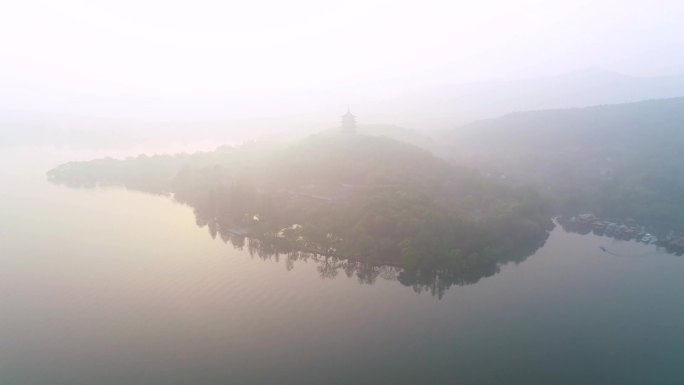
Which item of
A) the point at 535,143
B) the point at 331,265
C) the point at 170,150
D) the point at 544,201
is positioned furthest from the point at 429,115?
the point at 331,265

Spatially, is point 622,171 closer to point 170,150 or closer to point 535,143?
point 535,143

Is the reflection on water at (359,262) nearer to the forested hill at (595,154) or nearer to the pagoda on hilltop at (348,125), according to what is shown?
the forested hill at (595,154)

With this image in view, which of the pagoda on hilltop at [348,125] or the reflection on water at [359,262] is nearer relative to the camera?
the reflection on water at [359,262]

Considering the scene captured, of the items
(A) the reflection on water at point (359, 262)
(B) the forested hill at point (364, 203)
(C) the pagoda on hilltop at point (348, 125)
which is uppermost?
(C) the pagoda on hilltop at point (348, 125)

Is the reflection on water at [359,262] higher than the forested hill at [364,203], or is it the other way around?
the forested hill at [364,203]

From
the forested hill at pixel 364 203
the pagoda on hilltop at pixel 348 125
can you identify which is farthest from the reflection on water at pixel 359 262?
the pagoda on hilltop at pixel 348 125
